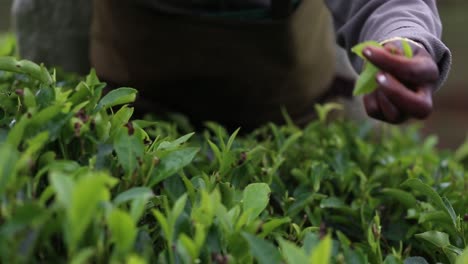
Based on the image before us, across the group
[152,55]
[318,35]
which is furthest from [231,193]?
[318,35]

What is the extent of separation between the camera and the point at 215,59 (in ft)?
6.16

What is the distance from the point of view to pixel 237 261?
901mm

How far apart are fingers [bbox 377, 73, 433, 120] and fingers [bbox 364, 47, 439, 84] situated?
0.01 meters

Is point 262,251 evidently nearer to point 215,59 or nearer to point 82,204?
point 82,204

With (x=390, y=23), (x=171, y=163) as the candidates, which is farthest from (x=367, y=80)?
(x=171, y=163)

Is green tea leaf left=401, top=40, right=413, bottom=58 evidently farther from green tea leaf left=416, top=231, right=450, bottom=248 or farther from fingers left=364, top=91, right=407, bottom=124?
green tea leaf left=416, top=231, right=450, bottom=248

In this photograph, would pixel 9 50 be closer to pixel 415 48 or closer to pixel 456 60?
pixel 415 48

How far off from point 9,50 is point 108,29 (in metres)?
0.26

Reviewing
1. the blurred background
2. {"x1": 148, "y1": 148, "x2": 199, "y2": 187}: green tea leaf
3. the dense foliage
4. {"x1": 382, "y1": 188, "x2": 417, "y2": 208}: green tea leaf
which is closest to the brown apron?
the dense foliage

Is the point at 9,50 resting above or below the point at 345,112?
above

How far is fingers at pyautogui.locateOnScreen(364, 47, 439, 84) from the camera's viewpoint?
0.98m

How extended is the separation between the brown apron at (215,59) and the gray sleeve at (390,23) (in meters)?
0.39

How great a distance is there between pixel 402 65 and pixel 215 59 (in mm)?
945

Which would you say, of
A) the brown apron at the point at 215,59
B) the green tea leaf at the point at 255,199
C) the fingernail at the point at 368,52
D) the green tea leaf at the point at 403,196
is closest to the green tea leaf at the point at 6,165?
the green tea leaf at the point at 255,199
